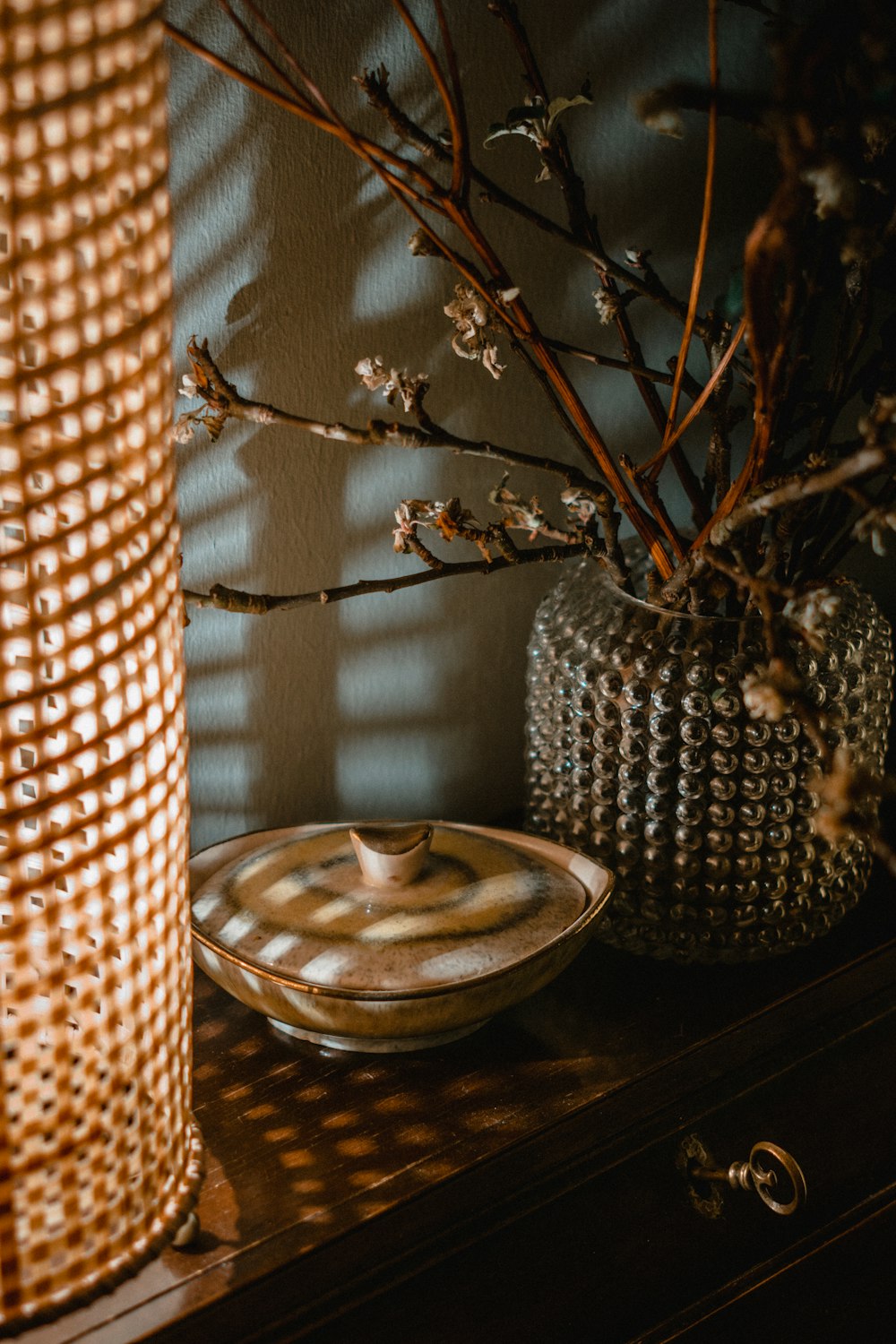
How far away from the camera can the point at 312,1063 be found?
2.27 ft

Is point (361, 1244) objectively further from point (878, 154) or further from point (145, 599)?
point (878, 154)

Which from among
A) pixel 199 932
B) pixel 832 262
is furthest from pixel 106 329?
pixel 832 262

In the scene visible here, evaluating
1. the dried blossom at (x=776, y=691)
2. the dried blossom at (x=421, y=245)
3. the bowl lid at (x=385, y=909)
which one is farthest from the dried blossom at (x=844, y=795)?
the dried blossom at (x=421, y=245)

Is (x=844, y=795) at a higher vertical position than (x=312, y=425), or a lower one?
lower

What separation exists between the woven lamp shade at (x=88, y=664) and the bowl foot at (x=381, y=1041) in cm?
20

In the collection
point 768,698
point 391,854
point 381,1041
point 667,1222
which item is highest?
point 768,698

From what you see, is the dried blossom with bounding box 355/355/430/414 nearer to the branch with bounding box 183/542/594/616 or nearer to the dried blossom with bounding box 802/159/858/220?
the branch with bounding box 183/542/594/616

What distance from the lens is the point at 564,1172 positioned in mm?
633

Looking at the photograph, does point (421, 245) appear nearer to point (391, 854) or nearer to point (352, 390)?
point (352, 390)

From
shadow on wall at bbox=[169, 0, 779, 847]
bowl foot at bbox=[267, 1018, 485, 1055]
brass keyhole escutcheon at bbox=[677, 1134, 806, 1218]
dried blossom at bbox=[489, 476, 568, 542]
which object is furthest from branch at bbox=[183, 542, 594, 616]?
brass keyhole escutcheon at bbox=[677, 1134, 806, 1218]

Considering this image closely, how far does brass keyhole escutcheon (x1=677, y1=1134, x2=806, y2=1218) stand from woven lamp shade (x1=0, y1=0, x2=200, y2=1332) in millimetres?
333

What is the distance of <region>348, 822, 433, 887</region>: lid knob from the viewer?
2.24 feet

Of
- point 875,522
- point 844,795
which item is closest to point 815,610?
point 875,522

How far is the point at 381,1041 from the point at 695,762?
27cm
